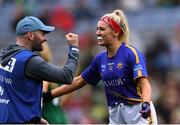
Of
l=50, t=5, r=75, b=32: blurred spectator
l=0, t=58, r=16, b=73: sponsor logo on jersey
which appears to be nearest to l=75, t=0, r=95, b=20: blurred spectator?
l=50, t=5, r=75, b=32: blurred spectator

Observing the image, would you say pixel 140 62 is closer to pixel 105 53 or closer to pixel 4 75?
pixel 105 53

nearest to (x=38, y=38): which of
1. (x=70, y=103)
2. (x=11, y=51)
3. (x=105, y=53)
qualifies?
(x=11, y=51)

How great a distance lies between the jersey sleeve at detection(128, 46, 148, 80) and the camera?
10273 mm

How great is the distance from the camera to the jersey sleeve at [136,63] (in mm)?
10273

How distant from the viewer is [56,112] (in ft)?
40.5

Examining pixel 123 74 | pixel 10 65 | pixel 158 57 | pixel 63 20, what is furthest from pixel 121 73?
pixel 63 20

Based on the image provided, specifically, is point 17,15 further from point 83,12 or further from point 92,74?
point 92,74

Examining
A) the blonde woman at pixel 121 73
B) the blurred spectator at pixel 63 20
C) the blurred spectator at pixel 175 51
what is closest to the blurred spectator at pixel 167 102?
the blurred spectator at pixel 175 51

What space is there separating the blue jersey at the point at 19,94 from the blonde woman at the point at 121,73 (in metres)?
1.07

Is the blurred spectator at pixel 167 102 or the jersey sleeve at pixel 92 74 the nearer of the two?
the jersey sleeve at pixel 92 74

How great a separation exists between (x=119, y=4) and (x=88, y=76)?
35.1ft

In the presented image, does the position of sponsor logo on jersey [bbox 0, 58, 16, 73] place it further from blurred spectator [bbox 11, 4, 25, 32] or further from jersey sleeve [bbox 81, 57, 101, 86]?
blurred spectator [bbox 11, 4, 25, 32]

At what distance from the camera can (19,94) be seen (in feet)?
32.3

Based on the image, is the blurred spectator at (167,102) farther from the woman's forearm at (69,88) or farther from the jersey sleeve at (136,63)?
the jersey sleeve at (136,63)
